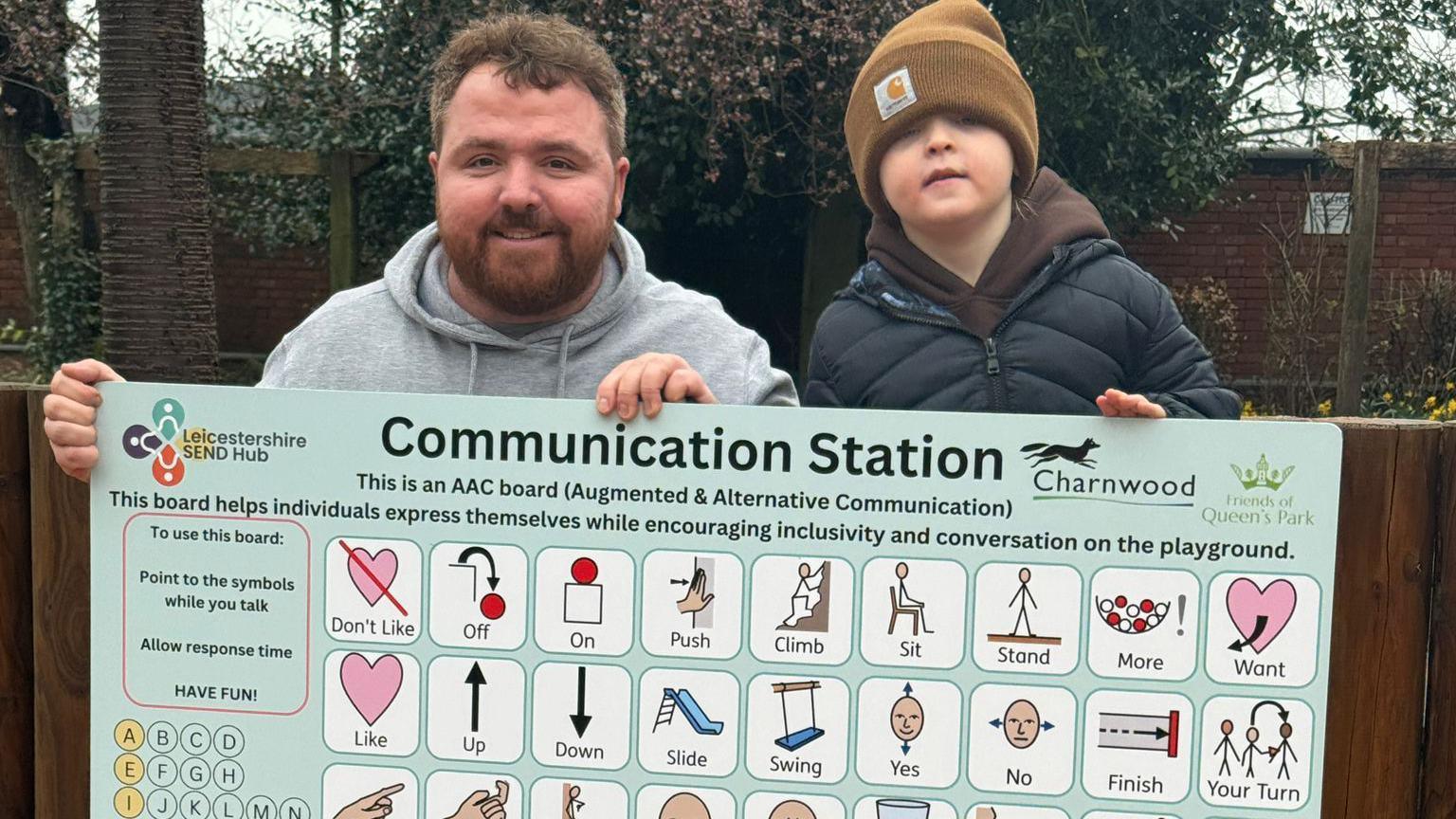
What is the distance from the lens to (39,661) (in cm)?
206

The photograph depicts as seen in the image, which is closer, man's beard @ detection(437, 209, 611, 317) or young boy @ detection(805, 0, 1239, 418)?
man's beard @ detection(437, 209, 611, 317)

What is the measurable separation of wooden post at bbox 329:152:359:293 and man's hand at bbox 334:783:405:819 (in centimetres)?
685

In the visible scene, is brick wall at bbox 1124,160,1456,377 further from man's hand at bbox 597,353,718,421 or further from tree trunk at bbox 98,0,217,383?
man's hand at bbox 597,353,718,421

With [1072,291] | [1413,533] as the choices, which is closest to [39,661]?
[1072,291]

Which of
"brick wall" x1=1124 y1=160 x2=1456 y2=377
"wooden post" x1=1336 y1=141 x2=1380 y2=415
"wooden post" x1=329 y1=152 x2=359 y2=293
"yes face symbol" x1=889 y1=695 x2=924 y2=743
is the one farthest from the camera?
"brick wall" x1=1124 y1=160 x2=1456 y2=377

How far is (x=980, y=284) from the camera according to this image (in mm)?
2250

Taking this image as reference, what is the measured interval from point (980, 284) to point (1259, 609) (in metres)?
0.74

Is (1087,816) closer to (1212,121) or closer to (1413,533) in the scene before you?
(1413,533)

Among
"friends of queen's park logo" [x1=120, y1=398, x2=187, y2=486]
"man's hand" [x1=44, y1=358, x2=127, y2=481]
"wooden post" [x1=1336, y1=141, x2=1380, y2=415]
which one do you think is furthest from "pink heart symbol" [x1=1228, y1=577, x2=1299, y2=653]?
"wooden post" [x1=1336, y1=141, x2=1380, y2=415]

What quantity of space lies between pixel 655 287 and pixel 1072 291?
0.68m

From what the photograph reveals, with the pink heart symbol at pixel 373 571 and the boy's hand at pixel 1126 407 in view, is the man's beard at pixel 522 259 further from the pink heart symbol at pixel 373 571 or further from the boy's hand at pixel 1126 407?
→ the boy's hand at pixel 1126 407

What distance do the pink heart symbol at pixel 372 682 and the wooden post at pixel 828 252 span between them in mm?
6839

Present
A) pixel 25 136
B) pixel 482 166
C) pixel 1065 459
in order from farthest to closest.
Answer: pixel 25 136 < pixel 482 166 < pixel 1065 459

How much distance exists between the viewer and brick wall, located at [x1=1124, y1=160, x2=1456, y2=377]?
35.9ft
